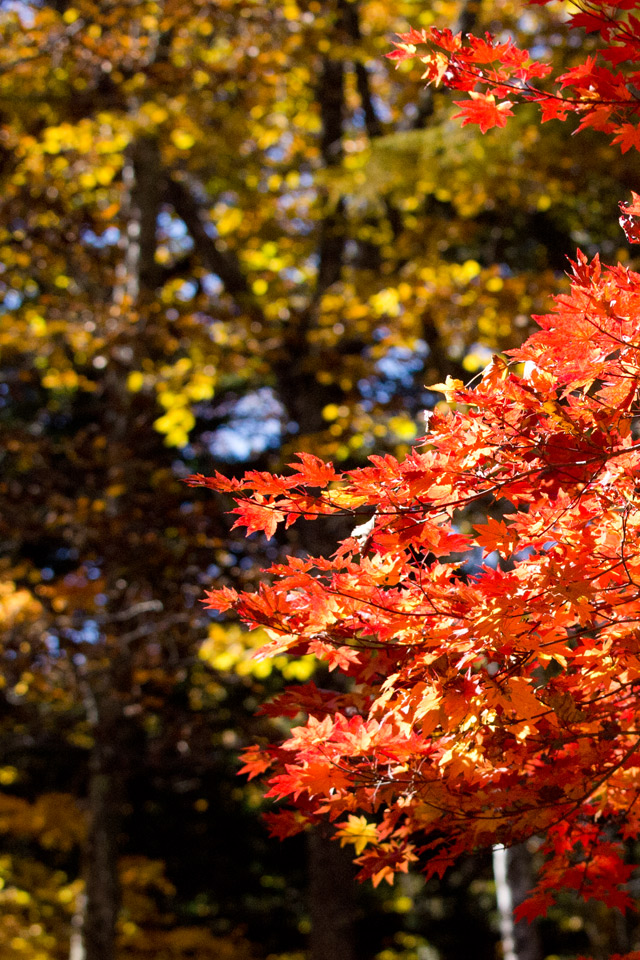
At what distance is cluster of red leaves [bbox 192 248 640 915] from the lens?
1847 millimetres

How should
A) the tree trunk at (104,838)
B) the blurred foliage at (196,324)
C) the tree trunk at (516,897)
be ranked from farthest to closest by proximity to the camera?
the blurred foliage at (196,324)
the tree trunk at (104,838)
the tree trunk at (516,897)

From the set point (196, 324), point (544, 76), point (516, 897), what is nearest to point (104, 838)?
point (516, 897)

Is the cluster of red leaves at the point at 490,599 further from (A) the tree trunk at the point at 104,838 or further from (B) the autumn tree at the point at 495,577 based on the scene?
(A) the tree trunk at the point at 104,838

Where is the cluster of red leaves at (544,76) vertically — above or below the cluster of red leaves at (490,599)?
above

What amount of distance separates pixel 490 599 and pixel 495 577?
2.1 inches

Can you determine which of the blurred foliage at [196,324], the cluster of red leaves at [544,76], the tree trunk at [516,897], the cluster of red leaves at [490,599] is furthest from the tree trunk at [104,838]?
the cluster of red leaves at [544,76]

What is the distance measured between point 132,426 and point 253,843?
653 cm

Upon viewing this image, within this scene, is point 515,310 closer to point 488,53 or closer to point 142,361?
point 142,361

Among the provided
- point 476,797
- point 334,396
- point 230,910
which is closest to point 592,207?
point 334,396

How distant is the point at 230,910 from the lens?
10.9 m

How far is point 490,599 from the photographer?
194 centimetres

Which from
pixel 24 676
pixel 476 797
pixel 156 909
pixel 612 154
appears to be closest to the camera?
pixel 476 797

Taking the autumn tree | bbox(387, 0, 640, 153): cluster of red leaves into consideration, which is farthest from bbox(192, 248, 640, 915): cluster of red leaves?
bbox(387, 0, 640, 153): cluster of red leaves

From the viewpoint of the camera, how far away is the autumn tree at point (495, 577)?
6.04 feet
